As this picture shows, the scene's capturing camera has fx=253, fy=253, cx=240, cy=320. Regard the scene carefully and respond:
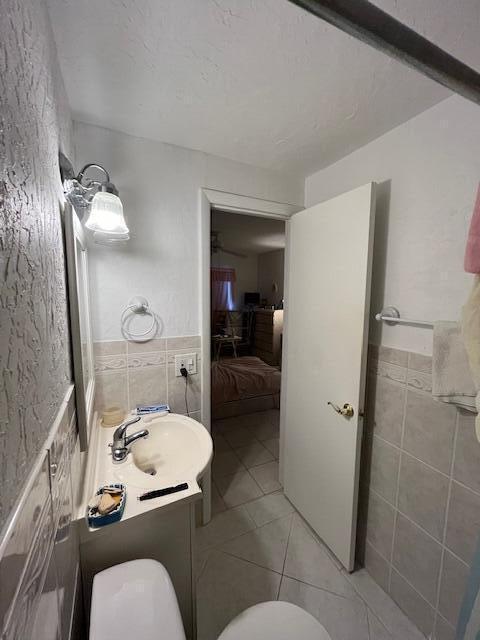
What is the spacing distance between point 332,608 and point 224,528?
2.08 feet

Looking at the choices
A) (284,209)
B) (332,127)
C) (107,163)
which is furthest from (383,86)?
(107,163)

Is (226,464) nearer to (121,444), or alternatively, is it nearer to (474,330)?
(121,444)

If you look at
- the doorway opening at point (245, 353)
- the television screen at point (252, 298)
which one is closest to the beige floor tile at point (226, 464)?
the doorway opening at point (245, 353)

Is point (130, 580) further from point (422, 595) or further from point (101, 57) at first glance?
point (101, 57)

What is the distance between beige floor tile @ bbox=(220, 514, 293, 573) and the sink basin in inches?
27.3

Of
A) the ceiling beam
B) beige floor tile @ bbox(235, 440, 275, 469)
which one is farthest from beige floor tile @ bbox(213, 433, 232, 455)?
the ceiling beam

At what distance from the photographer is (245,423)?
2730 millimetres

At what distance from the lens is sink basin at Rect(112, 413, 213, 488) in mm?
1036

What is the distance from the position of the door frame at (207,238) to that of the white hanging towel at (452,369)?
1.03 m

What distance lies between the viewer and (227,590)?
3.95ft

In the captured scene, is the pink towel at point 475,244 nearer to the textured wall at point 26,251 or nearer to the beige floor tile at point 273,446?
the textured wall at point 26,251

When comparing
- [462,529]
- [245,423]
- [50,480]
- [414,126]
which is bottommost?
[245,423]

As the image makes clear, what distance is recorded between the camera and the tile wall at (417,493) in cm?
92

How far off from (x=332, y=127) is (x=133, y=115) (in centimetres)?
85
